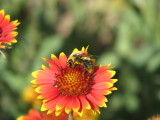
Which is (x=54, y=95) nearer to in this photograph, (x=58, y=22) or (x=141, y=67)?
(x=141, y=67)

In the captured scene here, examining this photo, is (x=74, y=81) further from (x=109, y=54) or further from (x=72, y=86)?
(x=109, y=54)

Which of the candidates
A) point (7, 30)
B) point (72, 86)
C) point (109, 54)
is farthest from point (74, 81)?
point (109, 54)

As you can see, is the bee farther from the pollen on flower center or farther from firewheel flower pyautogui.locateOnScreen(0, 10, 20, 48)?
firewheel flower pyautogui.locateOnScreen(0, 10, 20, 48)

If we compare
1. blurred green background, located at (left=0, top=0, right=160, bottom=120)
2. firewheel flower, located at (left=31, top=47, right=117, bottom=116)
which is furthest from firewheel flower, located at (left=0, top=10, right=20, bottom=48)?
blurred green background, located at (left=0, top=0, right=160, bottom=120)

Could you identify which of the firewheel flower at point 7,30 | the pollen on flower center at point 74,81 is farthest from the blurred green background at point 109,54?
the pollen on flower center at point 74,81

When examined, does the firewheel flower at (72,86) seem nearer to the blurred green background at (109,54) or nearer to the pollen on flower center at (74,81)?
the pollen on flower center at (74,81)

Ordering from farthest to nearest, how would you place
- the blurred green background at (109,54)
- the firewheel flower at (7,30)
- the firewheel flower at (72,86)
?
the blurred green background at (109,54)
the firewheel flower at (7,30)
the firewheel flower at (72,86)
